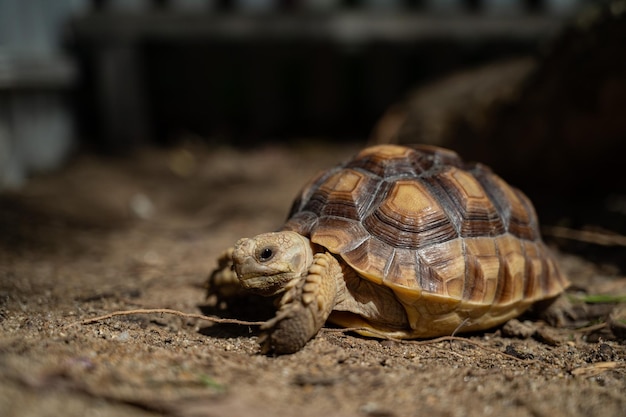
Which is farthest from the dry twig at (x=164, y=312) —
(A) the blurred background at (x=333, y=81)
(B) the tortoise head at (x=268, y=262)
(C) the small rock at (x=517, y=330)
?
(A) the blurred background at (x=333, y=81)

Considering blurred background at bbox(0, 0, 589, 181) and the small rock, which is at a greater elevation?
blurred background at bbox(0, 0, 589, 181)

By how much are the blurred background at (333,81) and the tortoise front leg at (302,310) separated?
2.58m

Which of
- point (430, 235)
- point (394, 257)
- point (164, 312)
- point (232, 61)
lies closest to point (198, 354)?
point (164, 312)

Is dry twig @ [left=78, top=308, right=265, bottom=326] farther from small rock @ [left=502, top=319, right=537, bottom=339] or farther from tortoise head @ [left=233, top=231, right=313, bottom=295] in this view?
small rock @ [left=502, top=319, right=537, bottom=339]

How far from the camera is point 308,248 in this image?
2.62 meters

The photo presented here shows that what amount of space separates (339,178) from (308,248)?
0.40m

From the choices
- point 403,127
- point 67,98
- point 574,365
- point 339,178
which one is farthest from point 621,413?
point 67,98

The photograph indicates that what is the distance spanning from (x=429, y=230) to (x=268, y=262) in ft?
2.29

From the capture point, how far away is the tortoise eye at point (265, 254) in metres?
2.48

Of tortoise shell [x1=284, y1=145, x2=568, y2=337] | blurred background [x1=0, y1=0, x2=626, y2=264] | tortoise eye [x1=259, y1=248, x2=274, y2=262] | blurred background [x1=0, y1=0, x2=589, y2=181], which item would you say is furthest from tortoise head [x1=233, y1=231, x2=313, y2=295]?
blurred background [x1=0, y1=0, x2=589, y2=181]

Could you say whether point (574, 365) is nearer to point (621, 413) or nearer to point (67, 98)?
point (621, 413)

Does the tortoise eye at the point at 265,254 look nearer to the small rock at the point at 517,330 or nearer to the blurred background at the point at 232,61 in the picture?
the small rock at the point at 517,330

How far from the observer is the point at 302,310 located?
2314 millimetres

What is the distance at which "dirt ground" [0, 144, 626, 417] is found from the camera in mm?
1805
